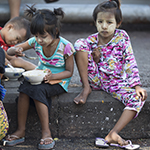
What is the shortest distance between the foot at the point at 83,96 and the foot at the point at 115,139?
1.08 ft

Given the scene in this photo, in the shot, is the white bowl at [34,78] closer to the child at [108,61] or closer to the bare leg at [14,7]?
the child at [108,61]

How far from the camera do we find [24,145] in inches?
80.3

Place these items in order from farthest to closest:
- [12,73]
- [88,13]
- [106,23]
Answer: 1. [88,13]
2. [12,73]
3. [106,23]

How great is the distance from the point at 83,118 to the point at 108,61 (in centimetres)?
54

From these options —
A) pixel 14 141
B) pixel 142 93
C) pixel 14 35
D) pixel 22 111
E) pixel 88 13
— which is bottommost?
pixel 14 141

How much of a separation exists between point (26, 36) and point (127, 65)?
1.00m


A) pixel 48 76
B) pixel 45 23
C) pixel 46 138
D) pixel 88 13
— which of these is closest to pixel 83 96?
pixel 48 76

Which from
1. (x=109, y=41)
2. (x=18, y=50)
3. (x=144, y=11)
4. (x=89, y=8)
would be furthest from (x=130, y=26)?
(x=18, y=50)

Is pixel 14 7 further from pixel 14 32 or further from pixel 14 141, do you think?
pixel 14 141

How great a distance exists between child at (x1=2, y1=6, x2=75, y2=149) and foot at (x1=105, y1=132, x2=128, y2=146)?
1.40 feet

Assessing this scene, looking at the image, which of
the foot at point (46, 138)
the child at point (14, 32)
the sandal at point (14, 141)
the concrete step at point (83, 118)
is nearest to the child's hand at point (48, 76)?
the concrete step at point (83, 118)

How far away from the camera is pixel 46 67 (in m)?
2.25

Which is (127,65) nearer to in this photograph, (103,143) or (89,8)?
(103,143)

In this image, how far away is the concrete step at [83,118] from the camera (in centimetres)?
215
